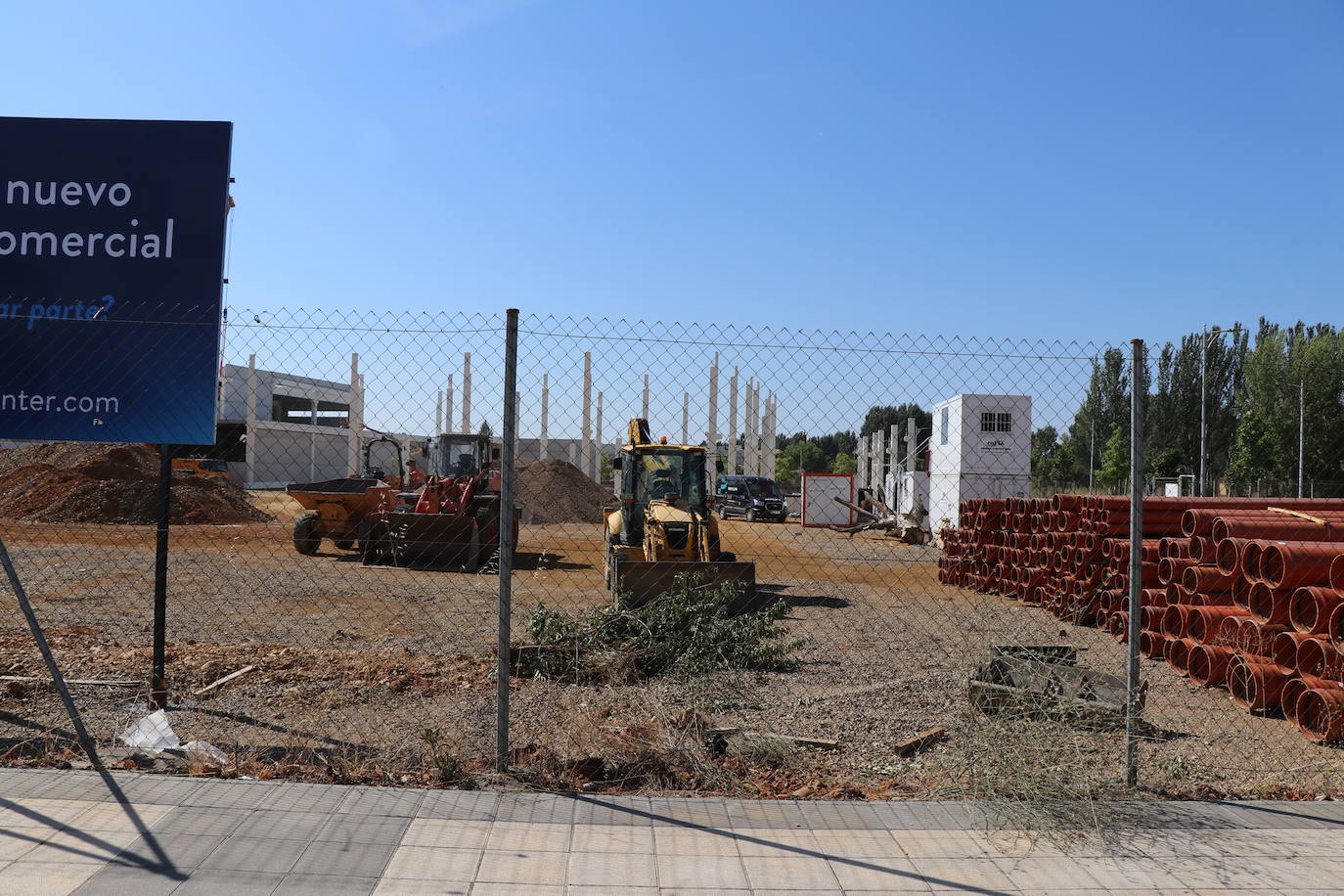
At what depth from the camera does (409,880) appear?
3.89 m

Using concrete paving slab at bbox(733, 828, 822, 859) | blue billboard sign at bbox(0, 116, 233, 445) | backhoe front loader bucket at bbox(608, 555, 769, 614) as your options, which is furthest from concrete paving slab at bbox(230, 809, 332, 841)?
backhoe front loader bucket at bbox(608, 555, 769, 614)

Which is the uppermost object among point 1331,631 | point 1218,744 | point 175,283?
point 175,283

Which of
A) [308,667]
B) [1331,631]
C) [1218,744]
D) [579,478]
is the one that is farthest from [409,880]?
[579,478]

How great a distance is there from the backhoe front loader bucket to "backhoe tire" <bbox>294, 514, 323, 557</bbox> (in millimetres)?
10584

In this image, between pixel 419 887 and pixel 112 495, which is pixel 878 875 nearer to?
pixel 419 887

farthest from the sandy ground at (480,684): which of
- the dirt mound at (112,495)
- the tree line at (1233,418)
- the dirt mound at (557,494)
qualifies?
the tree line at (1233,418)

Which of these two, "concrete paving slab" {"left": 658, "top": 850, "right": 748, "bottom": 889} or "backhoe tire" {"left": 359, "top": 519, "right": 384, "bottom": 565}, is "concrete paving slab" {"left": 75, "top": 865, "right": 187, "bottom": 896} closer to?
"concrete paving slab" {"left": 658, "top": 850, "right": 748, "bottom": 889}

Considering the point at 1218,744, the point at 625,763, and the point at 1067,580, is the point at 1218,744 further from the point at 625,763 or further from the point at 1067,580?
the point at 1067,580

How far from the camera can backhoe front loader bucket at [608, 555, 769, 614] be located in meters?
12.2

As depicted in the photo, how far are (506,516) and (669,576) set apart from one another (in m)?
7.65

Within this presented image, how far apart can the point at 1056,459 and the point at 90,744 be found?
6886cm

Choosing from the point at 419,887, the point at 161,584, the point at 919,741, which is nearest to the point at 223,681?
the point at 161,584

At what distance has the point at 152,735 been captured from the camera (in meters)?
5.77

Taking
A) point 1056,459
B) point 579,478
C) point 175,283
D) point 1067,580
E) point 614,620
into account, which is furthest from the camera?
point 1056,459
